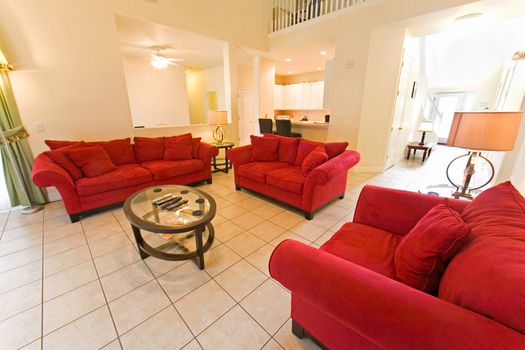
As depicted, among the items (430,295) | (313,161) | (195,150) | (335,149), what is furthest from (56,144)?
(430,295)

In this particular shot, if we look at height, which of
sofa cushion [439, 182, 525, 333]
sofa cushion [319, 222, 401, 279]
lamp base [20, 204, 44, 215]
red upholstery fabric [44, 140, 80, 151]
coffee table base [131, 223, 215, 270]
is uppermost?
red upholstery fabric [44, 140, 80, 151]

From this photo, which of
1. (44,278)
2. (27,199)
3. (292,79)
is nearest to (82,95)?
(27,199)

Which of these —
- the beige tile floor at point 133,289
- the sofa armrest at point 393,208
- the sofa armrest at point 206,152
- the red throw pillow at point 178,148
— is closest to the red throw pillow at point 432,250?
the sofa armrest at point 393,208

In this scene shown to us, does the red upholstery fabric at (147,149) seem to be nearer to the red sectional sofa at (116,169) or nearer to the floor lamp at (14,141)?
the red sectional sofa at (116,169)

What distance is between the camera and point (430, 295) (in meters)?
0.74

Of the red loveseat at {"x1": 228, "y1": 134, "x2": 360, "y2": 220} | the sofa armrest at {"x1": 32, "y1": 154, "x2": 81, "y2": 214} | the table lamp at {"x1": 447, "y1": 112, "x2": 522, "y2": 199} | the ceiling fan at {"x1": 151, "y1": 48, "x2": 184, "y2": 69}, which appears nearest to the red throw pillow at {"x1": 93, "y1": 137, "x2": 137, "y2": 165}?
the sofa armrest at {"x1": 32, "y1": 154, "x2": 81, "y2": 214}

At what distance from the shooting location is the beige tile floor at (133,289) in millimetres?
1283

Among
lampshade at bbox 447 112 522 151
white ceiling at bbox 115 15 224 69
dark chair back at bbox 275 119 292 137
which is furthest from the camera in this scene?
dark chair back at bbox 275 119 292 137

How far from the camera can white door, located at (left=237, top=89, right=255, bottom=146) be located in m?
7.14

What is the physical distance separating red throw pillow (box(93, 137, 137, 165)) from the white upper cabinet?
5.70 metres

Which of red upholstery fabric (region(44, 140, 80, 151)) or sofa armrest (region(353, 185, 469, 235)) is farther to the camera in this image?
red upholstery fabric (region(44, 140, 80, 151))

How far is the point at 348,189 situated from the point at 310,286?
303cm

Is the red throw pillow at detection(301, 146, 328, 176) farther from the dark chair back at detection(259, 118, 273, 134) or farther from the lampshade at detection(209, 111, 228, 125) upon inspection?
the dark chair back at detection(259, 118, 273, 134)

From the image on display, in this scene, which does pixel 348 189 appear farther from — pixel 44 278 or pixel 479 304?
pixel 44 278
